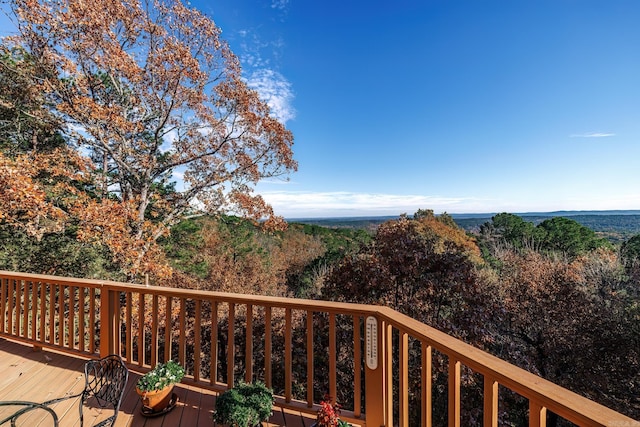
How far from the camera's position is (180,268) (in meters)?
9.73

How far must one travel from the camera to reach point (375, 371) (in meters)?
1.77

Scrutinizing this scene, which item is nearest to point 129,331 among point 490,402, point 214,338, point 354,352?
point 214,338

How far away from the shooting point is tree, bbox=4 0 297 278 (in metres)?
5.39

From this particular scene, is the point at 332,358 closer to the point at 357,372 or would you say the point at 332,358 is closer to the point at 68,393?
the point at 357,372

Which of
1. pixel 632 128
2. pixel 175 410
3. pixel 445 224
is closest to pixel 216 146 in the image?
pixel 175 410

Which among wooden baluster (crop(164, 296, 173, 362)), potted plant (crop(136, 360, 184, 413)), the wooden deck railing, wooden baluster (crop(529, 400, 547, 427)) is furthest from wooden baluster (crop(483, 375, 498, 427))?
wooden baluster (crop(164, 296, 173, 362))

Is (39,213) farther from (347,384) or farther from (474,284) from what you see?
(474,284)

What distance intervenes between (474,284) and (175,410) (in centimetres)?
469

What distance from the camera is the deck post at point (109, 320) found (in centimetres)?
257

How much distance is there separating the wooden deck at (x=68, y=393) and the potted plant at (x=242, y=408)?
0.37 m

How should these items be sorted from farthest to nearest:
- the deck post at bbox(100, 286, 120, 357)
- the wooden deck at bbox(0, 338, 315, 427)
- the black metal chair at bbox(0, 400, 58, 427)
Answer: the deck post at bbox(100, 286, 120, 357) < the wooden deck at bbox(0, 338, 315, 427) < the black metal chair at bbox(0, 400, 58, 427)

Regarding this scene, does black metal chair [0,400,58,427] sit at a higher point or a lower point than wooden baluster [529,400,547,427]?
lower

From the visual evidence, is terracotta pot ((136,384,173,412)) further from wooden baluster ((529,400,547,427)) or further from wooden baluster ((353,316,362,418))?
wooden baluster ((529,400,547,427))

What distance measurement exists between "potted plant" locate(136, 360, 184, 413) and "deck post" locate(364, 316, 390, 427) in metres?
1.45
